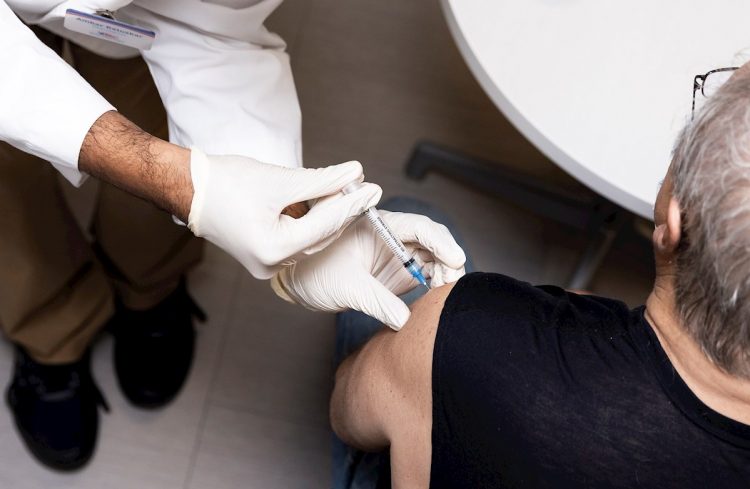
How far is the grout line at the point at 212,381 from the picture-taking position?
1581mm

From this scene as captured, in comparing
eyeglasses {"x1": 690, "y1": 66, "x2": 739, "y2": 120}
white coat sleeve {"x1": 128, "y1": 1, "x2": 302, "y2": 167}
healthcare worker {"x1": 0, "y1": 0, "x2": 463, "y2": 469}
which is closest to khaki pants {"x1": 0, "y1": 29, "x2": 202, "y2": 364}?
healthcare worker {"x1": 0, "y1": 0, "x2": 463, "y2": 469}

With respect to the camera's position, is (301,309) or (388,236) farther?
(301,309)

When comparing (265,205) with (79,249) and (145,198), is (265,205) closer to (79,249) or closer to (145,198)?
(145,198)

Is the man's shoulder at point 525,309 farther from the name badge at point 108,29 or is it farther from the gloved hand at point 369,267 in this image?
the name badge at point 108,29

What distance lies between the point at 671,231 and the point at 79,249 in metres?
1.05

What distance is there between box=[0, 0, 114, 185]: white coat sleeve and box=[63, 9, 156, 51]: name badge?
7cm

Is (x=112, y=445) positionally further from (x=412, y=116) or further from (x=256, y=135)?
(x=412, y=116)

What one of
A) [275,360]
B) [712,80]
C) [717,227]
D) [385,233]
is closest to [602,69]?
[712,80]

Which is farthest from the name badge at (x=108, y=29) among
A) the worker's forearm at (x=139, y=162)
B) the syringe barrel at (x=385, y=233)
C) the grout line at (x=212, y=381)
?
the grout line at (x=212, y=381)

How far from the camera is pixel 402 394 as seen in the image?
91 cm

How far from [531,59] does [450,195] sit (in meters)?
0.82

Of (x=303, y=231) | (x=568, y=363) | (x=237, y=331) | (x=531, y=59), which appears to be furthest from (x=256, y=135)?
(x=237, y=331)

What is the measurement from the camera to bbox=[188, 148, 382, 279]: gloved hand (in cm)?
96

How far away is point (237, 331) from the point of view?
1.73 meters
